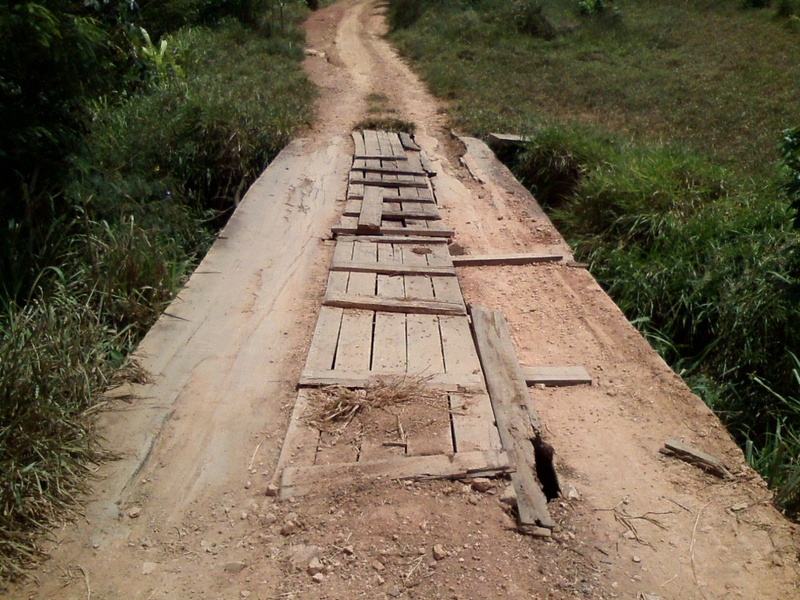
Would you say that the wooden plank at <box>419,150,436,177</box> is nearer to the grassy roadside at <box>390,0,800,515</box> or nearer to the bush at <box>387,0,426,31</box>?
the grassy roadside at <box>390,0,800,515</box>

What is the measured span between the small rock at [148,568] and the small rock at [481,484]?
4.01 feet

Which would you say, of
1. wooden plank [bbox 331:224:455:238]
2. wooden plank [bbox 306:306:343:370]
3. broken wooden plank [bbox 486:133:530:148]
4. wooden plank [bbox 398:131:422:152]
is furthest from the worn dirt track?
broken wooden plank [bbox 486:133:530:148]

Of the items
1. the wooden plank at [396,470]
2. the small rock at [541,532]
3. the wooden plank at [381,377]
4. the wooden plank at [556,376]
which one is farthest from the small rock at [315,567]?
the wooden plank at [556,376]

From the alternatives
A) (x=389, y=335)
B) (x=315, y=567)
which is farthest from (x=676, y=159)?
(x=315, y=567)

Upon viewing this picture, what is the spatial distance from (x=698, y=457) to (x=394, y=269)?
2273 mm

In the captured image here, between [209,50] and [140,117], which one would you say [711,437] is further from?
[209,50]

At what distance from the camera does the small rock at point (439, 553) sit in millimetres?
2549

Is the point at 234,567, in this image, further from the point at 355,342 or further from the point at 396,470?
the point at 355,342

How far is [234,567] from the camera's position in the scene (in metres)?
2.51

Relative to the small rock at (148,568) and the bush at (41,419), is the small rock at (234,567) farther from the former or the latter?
the bush at (41,419)

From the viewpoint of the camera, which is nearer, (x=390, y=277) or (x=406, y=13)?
(x=390, y=277)

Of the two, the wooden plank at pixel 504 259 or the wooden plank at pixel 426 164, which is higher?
the wooden plank at pixel 426 164

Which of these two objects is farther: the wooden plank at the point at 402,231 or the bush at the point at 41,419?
the wooden plank at the point at 402,231

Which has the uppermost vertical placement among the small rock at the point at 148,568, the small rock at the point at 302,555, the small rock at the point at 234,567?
the small rock at the point at 302,555
